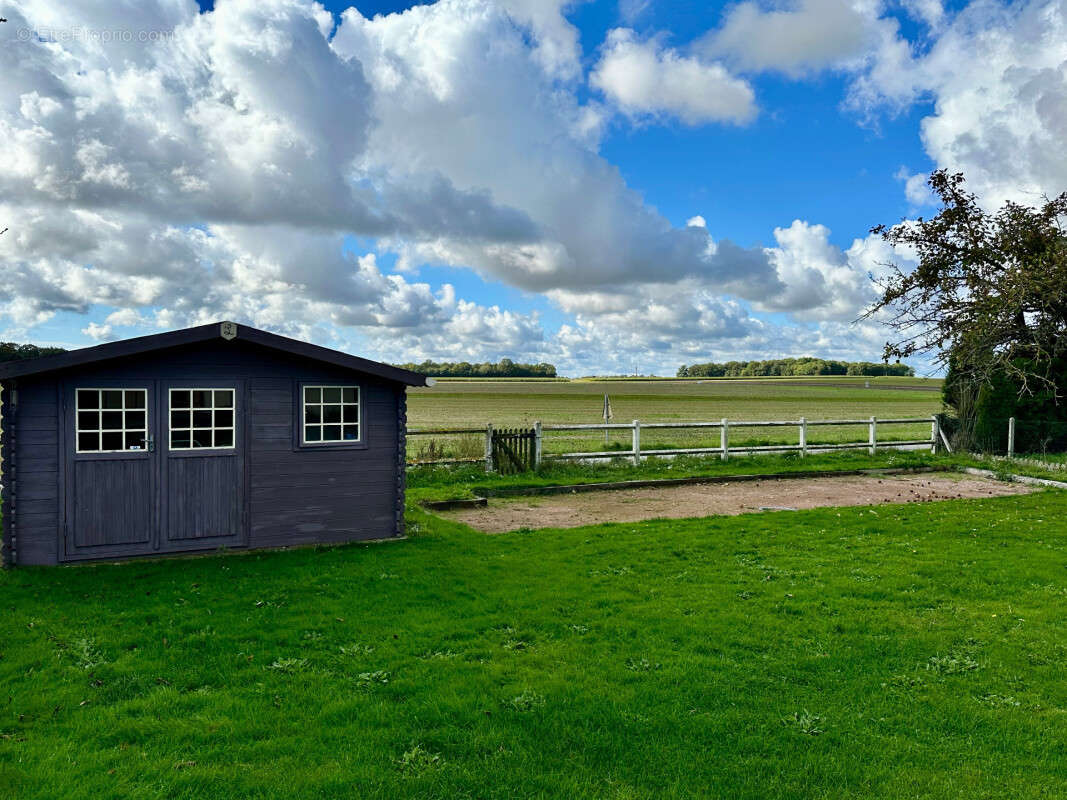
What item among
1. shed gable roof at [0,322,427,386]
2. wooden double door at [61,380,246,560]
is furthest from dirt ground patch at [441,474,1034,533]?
wooden double door at [61,380,246,560]

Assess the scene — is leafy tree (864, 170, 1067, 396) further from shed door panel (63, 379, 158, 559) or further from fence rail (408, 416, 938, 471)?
shed door panel (63, 379, 158, 559)

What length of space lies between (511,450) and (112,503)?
9.97m

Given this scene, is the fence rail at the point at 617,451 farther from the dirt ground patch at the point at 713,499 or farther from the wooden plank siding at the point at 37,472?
the wooden plank siding at the point at 37,472

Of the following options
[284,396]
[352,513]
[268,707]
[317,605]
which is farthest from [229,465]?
[268,707]

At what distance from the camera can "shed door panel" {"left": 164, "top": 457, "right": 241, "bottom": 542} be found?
9484 mm

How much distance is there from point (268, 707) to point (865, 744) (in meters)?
4.25

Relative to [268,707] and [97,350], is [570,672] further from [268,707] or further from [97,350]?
[97,350]

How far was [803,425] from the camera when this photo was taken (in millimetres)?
Answer: 21891

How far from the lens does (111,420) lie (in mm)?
9164

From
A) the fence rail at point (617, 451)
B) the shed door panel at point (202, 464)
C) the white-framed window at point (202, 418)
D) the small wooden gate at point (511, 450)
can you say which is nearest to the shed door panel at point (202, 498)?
the shed door panel at point (202, 464)

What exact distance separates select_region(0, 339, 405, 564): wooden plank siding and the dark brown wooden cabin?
2cm

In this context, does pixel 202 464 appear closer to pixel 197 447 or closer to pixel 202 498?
pixel 197 447

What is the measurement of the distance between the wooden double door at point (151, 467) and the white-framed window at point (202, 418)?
0.04 feet

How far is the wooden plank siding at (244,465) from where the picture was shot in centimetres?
881
